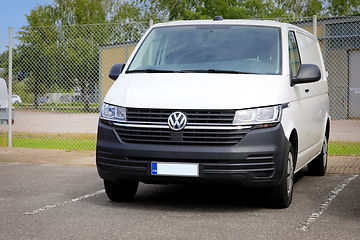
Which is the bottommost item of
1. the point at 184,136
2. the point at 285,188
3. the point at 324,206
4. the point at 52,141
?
the point at 52,141

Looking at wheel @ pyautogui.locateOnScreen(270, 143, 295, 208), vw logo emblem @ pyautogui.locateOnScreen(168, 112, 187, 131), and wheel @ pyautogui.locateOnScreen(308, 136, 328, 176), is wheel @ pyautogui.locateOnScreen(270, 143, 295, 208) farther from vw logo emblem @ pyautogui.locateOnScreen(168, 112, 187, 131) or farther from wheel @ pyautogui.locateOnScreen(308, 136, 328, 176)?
wheel @ pyautogui.locateOnScreen(308, 136, 328, 176)

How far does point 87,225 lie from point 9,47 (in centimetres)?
798

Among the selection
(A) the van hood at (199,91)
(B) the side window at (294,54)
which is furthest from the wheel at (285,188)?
(B) the side window at (294,54)

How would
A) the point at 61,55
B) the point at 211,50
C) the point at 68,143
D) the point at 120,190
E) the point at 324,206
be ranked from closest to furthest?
the point at 324,206, the point at 120,190, the point at 211,50, the point at 68,143, the point at 61,55

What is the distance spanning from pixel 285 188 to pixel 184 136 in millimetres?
1206

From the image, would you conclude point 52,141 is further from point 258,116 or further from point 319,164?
point 258,116

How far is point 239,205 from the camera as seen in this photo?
5.50 metres

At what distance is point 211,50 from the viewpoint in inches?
227

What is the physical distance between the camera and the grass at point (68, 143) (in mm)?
11185

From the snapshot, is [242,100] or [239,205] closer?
[242,100]

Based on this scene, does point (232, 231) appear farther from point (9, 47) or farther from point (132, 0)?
point (132, 0)

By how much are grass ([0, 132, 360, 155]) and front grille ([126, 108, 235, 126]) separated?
21.3 feet

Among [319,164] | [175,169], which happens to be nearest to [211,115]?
[175,169]

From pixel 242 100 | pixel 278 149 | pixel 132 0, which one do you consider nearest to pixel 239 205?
pixel 278 149
